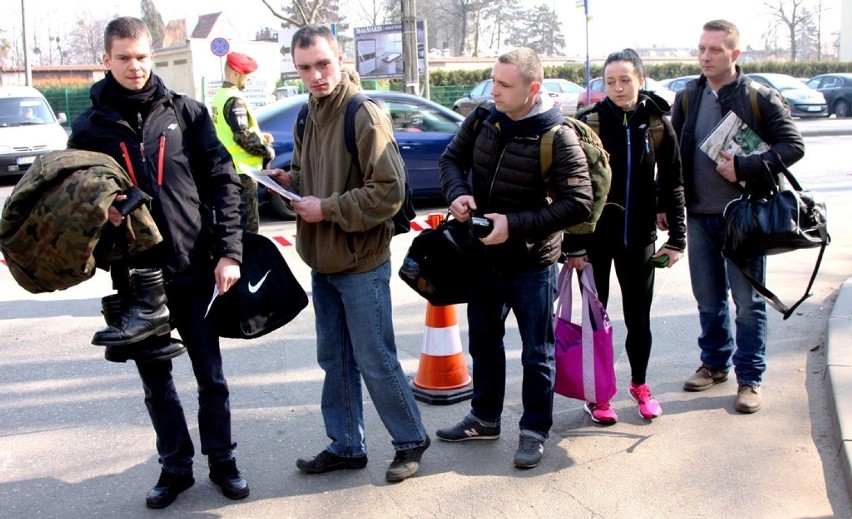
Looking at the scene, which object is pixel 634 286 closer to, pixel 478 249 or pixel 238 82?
pixel 478 249

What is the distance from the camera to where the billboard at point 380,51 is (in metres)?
21.3

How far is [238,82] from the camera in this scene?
7.07 metres

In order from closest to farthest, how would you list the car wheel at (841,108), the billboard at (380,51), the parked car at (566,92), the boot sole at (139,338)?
the boot sole at (139,338) → the billboard at (380,51) → the parked car at (566,92) → the car wheel at (841,108)

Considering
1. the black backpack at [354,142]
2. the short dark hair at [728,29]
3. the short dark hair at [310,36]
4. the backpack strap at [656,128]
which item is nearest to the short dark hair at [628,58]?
the backpack strap at [656,128]

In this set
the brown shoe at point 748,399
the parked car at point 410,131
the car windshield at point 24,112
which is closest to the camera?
the brown shoe at point 748,399

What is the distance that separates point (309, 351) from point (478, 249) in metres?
2.26

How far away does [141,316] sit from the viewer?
10.9ft

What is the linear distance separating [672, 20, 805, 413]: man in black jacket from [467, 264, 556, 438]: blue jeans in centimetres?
124

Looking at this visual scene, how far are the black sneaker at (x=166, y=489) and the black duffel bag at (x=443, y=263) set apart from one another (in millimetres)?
1378

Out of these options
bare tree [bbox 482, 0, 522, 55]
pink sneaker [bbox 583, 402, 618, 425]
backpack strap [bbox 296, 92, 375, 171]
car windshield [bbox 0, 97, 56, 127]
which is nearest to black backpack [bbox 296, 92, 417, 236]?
backpack strap [bbox 296, 92, 375, 171]

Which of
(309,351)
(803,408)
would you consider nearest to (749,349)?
(803,408)

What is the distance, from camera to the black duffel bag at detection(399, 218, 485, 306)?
407 centimetres

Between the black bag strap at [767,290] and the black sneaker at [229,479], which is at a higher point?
the black bag strap at [767,290]

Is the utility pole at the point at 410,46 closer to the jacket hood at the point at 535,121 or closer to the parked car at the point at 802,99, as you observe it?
the parked car at the point at 802,99
